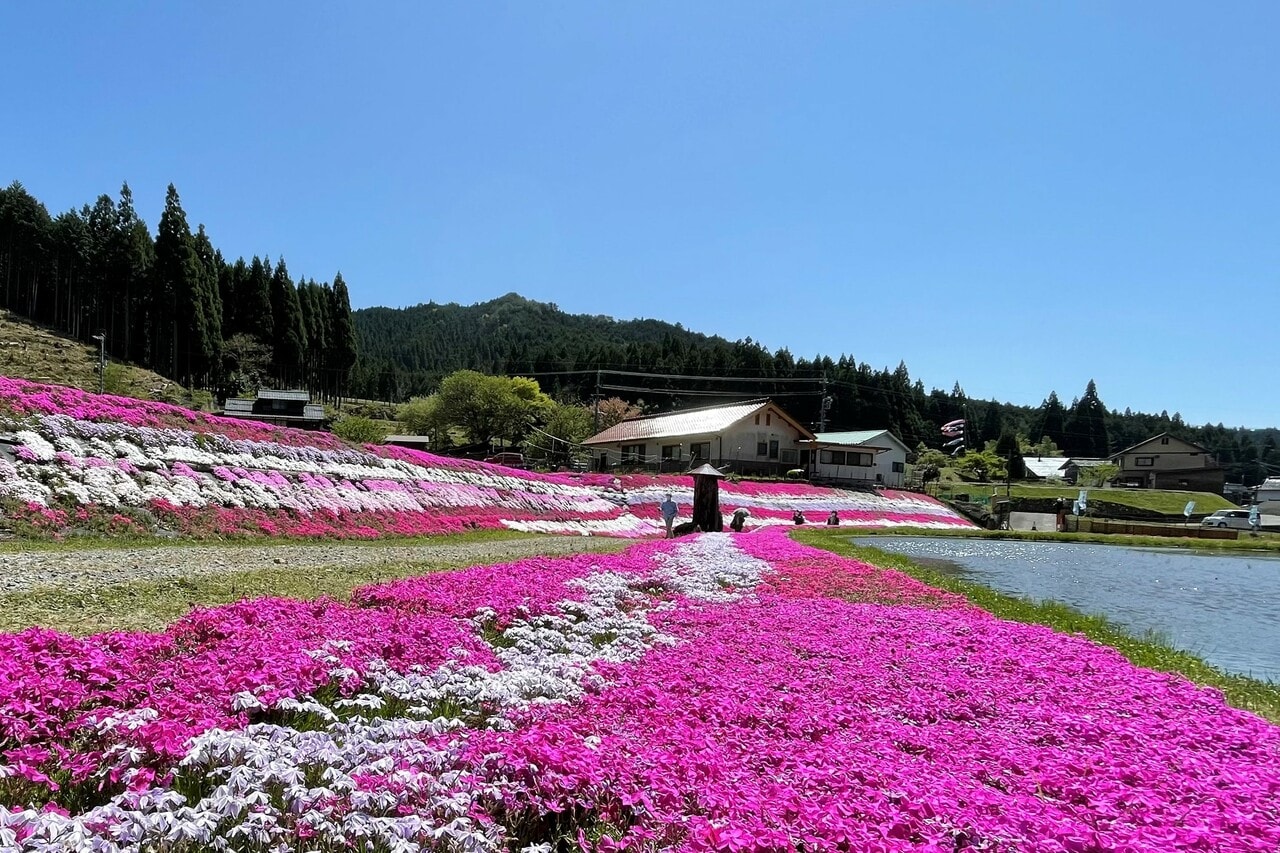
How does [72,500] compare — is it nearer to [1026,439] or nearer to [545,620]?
[545,620]

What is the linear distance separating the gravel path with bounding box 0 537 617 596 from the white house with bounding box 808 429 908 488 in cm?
4814

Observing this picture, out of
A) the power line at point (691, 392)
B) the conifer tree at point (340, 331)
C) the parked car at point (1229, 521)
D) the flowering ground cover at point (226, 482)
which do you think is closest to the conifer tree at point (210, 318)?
the conifer tree at point (340, 331)

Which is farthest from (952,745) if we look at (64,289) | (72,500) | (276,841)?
(64,289)

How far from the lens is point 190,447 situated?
19078 millimetres

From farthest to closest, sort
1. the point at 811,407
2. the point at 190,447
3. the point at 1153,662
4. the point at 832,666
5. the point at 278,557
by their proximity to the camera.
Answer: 1. the point at 811,407
2. the point at 190,447
3. the point at 278,557
4. the point at 1153,662
5. the point at 832,666

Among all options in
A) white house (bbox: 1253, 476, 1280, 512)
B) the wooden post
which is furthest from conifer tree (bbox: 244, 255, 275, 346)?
white house (bbox: 1253, 476, 1280, 512)

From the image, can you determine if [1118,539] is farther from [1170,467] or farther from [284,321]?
[284,321]

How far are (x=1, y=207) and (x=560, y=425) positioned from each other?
70399 millimetres

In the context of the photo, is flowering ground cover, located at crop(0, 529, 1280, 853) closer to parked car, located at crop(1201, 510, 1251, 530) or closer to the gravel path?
the gravel path

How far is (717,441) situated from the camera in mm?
57281

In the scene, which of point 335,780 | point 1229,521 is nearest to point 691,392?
point 1229,521

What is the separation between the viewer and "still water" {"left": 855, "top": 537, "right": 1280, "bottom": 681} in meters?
11.1

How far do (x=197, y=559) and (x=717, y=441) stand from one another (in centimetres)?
4738

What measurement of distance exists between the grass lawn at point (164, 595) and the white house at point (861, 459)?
175 feet
